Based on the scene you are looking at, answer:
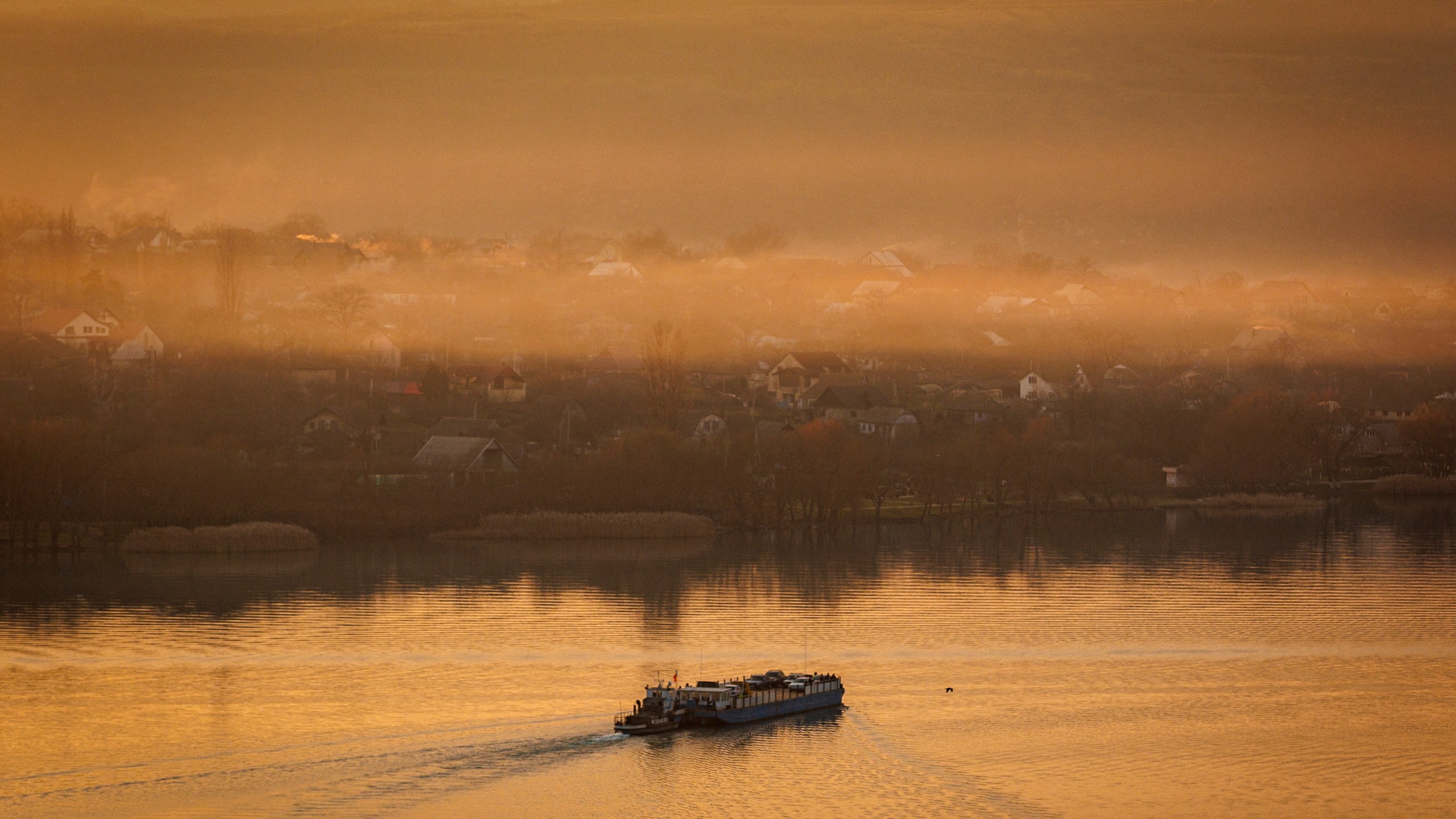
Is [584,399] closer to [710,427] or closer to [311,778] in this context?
[710,427]

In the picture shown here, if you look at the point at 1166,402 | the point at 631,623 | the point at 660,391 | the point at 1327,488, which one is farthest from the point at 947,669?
the point at 1166,402

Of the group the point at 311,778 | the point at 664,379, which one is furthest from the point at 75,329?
the point at 311,778

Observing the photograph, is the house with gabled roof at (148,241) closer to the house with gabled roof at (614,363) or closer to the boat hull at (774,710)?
the house with gabled roof at (614,363)

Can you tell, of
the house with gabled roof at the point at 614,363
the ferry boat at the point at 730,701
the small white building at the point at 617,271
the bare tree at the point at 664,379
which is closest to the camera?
the ferry boat at the point at 730,701

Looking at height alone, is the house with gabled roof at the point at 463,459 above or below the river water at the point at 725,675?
above

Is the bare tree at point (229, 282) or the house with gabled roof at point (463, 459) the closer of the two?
the house with gabled roof at point (463, 459)

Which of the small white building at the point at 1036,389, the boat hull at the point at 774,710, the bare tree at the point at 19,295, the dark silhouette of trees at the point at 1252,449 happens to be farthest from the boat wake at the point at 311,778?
the small white building at the point at 1036,389
